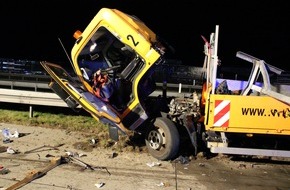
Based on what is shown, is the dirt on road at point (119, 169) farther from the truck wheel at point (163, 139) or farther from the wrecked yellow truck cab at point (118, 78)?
the wrecked yellow truck cab at point (118, 78)

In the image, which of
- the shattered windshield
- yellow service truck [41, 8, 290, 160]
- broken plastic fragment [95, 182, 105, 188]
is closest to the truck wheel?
yellow service truck [41, 8, 290, 160]

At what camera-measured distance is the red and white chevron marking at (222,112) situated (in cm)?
634

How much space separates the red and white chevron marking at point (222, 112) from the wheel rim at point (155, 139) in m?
1.07

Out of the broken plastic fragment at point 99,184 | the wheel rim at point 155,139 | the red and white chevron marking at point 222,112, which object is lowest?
the broken plastic fragment at point 99,184

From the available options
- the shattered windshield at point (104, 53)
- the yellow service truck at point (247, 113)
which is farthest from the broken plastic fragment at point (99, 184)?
the shattered windshield at point (104, 53)

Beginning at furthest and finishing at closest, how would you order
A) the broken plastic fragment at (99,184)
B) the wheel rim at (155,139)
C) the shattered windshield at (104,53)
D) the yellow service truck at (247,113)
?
1. the shattered windshield at (104,53)
2. the wheel rim at (155,139)
3. the yellow service truck at (247,113)
4. the broken plastic fragment at (99,184)

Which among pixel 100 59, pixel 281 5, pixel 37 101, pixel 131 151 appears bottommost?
pixel 131 151

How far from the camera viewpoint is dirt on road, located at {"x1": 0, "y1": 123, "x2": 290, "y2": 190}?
19.2ft

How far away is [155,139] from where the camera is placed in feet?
23.1

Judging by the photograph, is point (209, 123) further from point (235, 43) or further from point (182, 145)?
point (235, 43)

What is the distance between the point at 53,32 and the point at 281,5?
13.8m

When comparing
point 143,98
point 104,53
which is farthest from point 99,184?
point 104,53

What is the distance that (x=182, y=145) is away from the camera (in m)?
7.62

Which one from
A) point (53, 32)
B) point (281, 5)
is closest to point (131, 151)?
point (281, 5)
